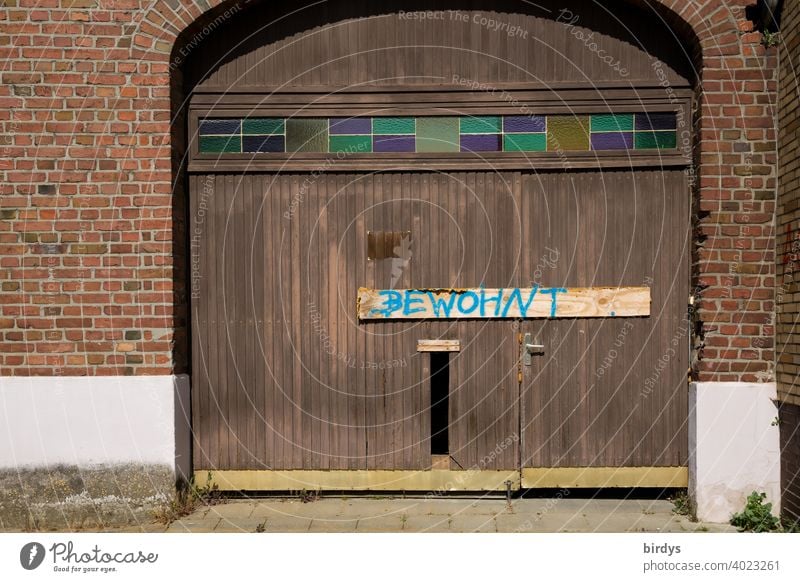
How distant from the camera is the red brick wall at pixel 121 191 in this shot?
209 inches

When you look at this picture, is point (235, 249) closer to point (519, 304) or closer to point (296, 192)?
point (296, 192)

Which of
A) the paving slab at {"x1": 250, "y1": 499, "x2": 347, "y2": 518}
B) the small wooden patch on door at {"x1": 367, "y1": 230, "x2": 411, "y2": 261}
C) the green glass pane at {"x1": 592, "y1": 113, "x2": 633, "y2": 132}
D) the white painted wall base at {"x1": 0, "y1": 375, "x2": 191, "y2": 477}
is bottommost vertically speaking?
the paving slab at {"x1": 250, "y1": 499, "x2": 347, "y2": 518}

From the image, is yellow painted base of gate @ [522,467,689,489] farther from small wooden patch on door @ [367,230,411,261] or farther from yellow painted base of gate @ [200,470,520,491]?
small wooden patch on door @ [367,230,411,261]

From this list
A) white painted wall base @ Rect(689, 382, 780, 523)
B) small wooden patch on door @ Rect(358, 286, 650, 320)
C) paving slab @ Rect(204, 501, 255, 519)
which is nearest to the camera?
white painted wall base @ Rect(689, 382, 780, 523)

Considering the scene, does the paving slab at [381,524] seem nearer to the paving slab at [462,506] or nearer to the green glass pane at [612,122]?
the paving slab at [462,506]

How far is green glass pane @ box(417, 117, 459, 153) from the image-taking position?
5.70m

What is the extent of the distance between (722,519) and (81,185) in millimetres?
5774

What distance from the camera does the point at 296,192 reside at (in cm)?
568

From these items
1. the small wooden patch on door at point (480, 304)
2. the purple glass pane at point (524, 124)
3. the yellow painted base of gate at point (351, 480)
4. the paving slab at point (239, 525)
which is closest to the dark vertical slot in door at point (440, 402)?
the yellow painted base of gate at point (351, 480)

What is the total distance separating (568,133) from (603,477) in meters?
2.93

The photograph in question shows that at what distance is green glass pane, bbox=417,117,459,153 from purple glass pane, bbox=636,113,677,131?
5.09ft

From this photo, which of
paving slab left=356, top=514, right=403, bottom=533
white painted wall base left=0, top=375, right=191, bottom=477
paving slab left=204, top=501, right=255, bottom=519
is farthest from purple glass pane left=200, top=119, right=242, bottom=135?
paving slab left=356, top=514, right=403, bottom=533

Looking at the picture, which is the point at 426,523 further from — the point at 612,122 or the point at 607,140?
the point at 612,122

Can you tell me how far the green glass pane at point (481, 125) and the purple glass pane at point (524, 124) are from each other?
0.20 ft
